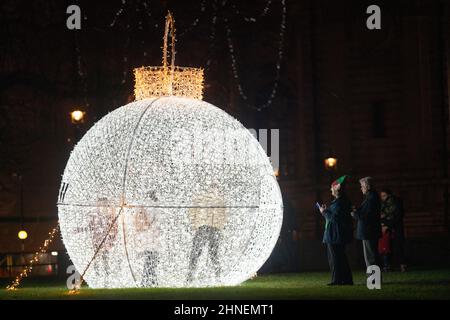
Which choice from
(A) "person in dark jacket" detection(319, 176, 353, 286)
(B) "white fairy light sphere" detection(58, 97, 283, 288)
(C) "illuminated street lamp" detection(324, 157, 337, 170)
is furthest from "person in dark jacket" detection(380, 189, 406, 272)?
Result: (C) "illuminated street lamp" detection(324, 157, 337, 170)

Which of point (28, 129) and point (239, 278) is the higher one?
point (28, 129)

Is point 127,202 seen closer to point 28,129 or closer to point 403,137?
point 28,129

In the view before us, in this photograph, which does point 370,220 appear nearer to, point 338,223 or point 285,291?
point 338,223

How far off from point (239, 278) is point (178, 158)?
2.15m

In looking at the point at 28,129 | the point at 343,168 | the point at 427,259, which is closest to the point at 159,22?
the point at 28,129

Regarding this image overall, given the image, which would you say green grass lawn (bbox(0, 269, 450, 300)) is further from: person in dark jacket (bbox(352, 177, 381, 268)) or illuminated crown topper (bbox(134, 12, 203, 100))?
illuminated crown topper (bbox(134, 12, 203, 100))

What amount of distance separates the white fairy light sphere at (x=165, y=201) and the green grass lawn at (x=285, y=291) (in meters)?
0.50

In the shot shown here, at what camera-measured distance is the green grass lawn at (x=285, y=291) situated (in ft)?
58.9

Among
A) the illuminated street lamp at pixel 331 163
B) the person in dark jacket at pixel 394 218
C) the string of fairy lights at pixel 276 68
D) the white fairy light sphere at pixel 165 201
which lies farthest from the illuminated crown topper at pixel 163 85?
the string of fairy lights at pixel 276 68

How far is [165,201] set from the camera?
19.5 m

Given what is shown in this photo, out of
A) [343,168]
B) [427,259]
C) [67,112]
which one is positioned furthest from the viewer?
[67,112]

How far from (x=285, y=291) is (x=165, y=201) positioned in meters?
2.08

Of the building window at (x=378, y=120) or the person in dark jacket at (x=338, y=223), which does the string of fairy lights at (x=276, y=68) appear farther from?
the person in dark jacket at (x=338, y=223)
